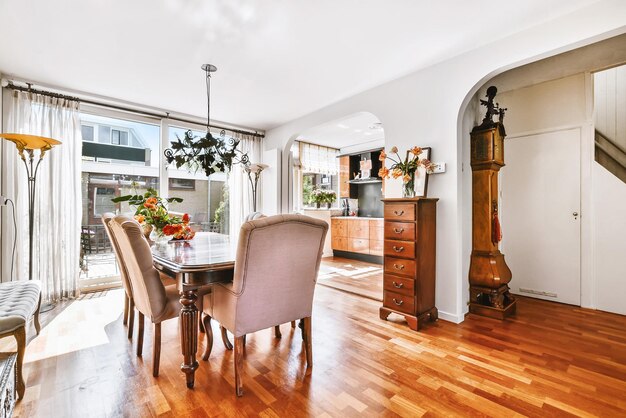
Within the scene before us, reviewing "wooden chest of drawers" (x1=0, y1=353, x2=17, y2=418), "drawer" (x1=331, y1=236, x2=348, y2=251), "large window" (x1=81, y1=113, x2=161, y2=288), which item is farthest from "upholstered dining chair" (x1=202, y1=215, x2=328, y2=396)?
"drawer" (x1=331, y1=236, x2=348, y2=251)

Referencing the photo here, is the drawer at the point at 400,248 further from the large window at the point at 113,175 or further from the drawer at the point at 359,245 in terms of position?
the large window at the point at 113,175

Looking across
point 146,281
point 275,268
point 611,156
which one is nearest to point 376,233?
point 611,156

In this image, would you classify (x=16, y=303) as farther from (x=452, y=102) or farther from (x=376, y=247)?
(x=376, y=247)

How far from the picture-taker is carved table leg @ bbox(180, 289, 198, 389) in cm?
167

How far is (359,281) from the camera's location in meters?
4.21

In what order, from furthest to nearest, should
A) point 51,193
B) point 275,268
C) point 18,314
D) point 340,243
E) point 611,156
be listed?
1. point 340,243
2. point 51,193
3. point 611,156
4. point 275,268
5. point 18,314

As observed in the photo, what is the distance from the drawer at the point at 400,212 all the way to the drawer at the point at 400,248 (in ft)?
0.71

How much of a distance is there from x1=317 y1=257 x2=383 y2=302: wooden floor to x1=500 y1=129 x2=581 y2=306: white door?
1703mm

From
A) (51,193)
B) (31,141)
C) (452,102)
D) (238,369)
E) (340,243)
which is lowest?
(238,369)

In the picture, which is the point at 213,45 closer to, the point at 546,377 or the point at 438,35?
the point at 438,35

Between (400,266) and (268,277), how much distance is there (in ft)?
4.82

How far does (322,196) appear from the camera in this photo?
632 cm

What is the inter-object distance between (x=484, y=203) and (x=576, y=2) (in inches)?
64.5

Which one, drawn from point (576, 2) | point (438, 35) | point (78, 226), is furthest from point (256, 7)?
point (78, 226)
